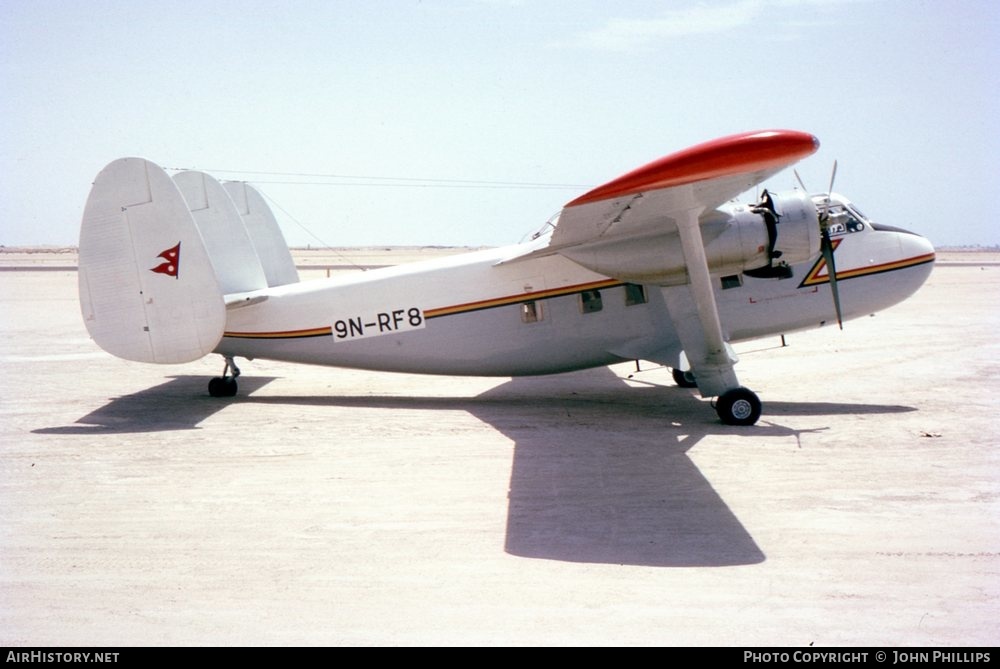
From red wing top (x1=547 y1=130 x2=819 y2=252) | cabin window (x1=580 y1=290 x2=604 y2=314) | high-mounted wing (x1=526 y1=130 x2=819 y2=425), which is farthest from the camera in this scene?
cabin window (x1=580 y1=290 x2=604 y2=314)

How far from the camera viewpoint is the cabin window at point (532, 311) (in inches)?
499

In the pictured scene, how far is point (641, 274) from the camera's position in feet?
38.2

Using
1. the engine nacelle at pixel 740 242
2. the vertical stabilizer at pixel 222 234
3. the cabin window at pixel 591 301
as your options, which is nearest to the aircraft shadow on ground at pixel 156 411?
the vertical stabilizer at pixel 222 234

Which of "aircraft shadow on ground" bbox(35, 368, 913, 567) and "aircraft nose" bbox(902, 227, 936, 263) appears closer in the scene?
"aircraft shadow on ground" bbox(35, 368, 913, 567)

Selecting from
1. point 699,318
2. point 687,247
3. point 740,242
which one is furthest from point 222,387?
point 740,242

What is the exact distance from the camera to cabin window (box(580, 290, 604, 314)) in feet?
41.4

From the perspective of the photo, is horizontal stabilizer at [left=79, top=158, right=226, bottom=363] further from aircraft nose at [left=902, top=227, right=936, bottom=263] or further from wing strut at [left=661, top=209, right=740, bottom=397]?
aircraft nose at [left=902, top=227, right=936, bottom=263]

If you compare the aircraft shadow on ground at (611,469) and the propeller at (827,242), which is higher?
the propeller at (827,242)

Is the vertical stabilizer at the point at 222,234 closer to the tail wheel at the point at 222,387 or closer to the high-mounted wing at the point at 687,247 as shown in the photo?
the tail wheel at the point at 222,387

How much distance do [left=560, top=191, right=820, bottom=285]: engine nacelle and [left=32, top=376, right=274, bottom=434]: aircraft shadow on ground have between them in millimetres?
6352

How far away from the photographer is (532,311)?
1269cm

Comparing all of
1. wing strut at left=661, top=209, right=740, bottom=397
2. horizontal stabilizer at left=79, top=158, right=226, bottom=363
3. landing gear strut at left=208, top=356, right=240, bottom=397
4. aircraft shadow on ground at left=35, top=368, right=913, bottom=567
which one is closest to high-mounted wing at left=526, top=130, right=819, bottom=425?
wing strut at left=661, top=209, right=740, bottom=397

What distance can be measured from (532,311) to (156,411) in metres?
5.88

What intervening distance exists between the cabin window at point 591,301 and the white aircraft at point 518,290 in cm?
2
